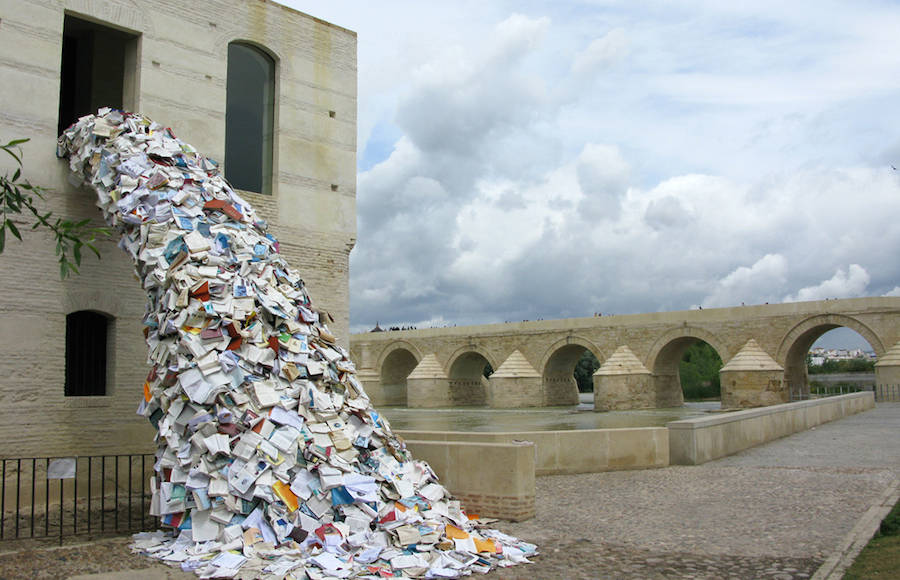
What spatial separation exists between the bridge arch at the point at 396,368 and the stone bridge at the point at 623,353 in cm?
6

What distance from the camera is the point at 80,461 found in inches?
353

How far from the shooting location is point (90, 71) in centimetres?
1140

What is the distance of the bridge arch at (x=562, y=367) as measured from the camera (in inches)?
1315

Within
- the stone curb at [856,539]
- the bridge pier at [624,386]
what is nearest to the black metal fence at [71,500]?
the stone curb at [856,539]

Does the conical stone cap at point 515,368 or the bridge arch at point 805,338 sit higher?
the bridge arch at point 805,338

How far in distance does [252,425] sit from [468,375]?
33.0 metres

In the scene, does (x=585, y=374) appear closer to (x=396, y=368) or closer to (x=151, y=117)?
(x=396, y=368)

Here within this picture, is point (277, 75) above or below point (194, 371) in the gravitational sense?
above

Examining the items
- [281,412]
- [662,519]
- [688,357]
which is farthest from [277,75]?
[688,357]

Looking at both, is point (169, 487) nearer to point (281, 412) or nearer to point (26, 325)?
point (281, 412)

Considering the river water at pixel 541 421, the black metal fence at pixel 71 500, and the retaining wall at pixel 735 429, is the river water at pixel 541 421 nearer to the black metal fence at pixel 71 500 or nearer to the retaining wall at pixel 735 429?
the retaining wall at pixel 735 429

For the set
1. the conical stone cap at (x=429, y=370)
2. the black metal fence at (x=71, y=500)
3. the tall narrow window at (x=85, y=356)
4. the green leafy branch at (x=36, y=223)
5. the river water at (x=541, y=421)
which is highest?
the green leafy branch at (x=36, y=223)

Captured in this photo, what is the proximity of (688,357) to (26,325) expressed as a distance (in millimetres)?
52779

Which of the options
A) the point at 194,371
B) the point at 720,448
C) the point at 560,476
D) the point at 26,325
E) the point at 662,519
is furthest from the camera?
the point at 720,448
